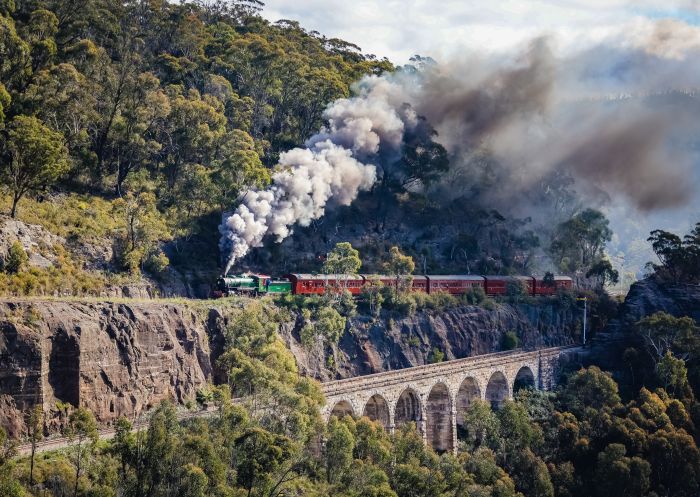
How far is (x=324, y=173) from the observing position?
3285 inches

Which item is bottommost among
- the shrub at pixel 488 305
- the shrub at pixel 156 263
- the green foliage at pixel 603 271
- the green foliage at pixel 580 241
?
the shrub at pixel 488 305

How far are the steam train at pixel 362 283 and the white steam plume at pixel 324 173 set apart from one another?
2335 millimetres

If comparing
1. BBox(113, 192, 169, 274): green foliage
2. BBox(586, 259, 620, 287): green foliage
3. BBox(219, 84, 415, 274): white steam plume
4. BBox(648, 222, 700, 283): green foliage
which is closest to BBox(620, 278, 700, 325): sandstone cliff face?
BBox(648, 222, 700, 283): green foliage

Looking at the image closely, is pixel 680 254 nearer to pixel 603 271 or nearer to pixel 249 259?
pixel 603 271

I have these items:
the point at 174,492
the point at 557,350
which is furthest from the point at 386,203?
the point at 174,492

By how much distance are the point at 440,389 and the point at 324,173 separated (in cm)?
2157

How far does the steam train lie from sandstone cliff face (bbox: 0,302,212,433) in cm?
1062

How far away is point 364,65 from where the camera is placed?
383 feet

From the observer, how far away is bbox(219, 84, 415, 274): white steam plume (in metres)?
74.5

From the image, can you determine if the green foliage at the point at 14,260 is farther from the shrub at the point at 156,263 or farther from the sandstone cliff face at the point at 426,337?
the sandstone cliff face at the point at 426,337

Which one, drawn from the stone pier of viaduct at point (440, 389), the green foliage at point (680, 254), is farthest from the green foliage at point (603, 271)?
the stone pier of viaduct at point (440, 389)

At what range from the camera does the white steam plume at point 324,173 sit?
2933 inches

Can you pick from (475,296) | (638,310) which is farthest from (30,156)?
(638,310)

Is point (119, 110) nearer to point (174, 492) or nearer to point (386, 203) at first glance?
point (386, 203)
